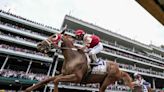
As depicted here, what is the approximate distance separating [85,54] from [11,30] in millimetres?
24974

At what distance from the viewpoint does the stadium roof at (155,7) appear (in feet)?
6.87

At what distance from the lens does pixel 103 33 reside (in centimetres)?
3834

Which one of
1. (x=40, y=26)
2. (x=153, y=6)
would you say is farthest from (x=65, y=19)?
(x=153, y=6)

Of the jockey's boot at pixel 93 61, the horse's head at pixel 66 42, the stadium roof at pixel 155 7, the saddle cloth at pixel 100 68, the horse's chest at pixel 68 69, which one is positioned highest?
the horse's head at pixel 66 42

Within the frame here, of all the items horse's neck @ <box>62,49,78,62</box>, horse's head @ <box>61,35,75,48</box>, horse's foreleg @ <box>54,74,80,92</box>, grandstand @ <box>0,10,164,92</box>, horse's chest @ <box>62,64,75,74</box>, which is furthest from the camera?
grandstand @ <box>0,10,164,92</box>

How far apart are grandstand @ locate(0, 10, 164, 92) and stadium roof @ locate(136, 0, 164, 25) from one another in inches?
851

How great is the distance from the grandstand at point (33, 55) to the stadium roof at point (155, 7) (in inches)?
851

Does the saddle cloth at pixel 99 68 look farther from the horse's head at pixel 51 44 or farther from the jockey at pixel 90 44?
the horse's head at pixel 51 44

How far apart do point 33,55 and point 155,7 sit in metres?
26.5

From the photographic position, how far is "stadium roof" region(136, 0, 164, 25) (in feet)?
6.87

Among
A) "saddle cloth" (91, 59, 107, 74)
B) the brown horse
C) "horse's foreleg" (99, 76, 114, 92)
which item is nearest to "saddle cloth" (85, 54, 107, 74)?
"saddle cloth" (91, 59, 107, 74)

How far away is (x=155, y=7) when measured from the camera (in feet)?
7.14

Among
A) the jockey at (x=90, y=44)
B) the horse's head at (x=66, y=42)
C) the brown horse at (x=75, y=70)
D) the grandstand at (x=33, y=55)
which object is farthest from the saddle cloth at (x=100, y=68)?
the grandstand at (x=33, y=55)

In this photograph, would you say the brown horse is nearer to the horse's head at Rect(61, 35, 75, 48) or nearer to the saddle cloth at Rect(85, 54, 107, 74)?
the horse's head at Rect(61, 35, 75, 48)
